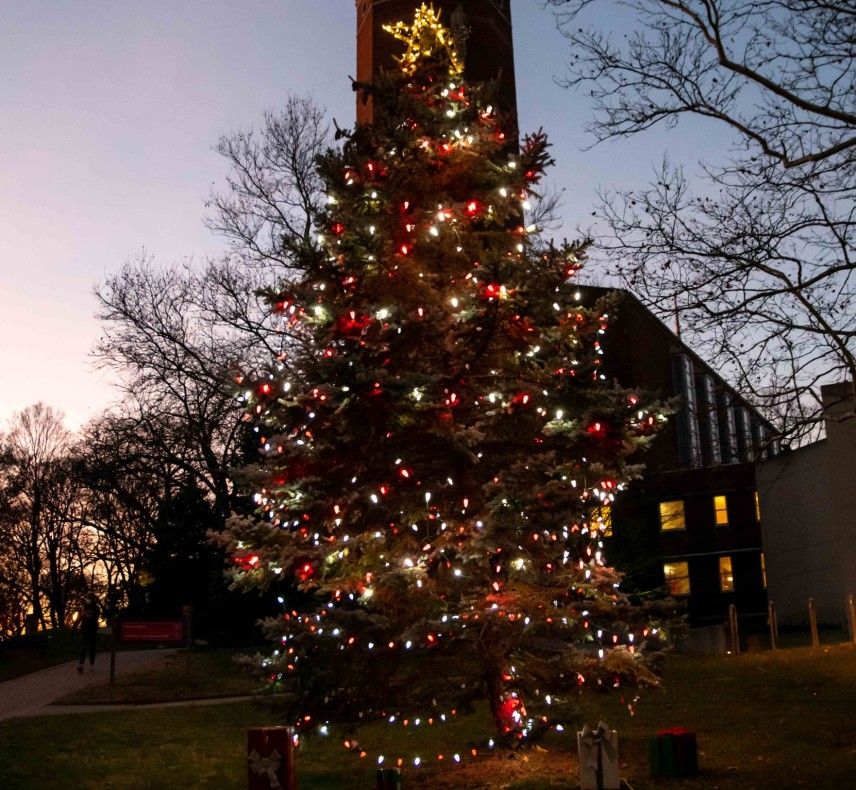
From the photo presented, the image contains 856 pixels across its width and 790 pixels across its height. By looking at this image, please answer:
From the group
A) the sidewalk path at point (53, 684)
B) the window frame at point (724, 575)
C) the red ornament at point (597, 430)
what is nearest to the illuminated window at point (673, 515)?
the window frame at point (724, 575)

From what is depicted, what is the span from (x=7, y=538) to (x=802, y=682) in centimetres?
4894

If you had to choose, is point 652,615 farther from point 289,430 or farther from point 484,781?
point 289,430

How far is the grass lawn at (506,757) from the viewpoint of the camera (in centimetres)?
939

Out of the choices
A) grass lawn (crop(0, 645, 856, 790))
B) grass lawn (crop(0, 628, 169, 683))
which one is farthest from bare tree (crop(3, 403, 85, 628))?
grass lawn (crop(0, 645, 856, 790))

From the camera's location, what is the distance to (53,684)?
21.2 m

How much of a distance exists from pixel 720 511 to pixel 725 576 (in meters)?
2.57

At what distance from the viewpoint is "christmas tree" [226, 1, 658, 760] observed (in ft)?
32.8

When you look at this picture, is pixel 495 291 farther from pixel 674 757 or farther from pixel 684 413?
pixel 684 413

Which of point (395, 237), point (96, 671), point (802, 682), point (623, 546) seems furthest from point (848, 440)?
point (395, 237)

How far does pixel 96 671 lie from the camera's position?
76.3 ft

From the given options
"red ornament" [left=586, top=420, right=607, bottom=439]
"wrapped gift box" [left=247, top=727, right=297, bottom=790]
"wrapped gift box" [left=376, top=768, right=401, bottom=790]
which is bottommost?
"wrapped gift box" [left=376, top=768, right=401, bottom=790]

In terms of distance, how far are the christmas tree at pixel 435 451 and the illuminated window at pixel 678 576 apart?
3190cm

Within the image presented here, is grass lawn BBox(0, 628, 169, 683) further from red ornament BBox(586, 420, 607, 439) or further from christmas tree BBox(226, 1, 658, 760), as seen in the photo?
red ornament BBox(586, 420, 607, 439)

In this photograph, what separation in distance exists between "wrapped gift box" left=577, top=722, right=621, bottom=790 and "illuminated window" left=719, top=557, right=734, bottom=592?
35713 millimetres
